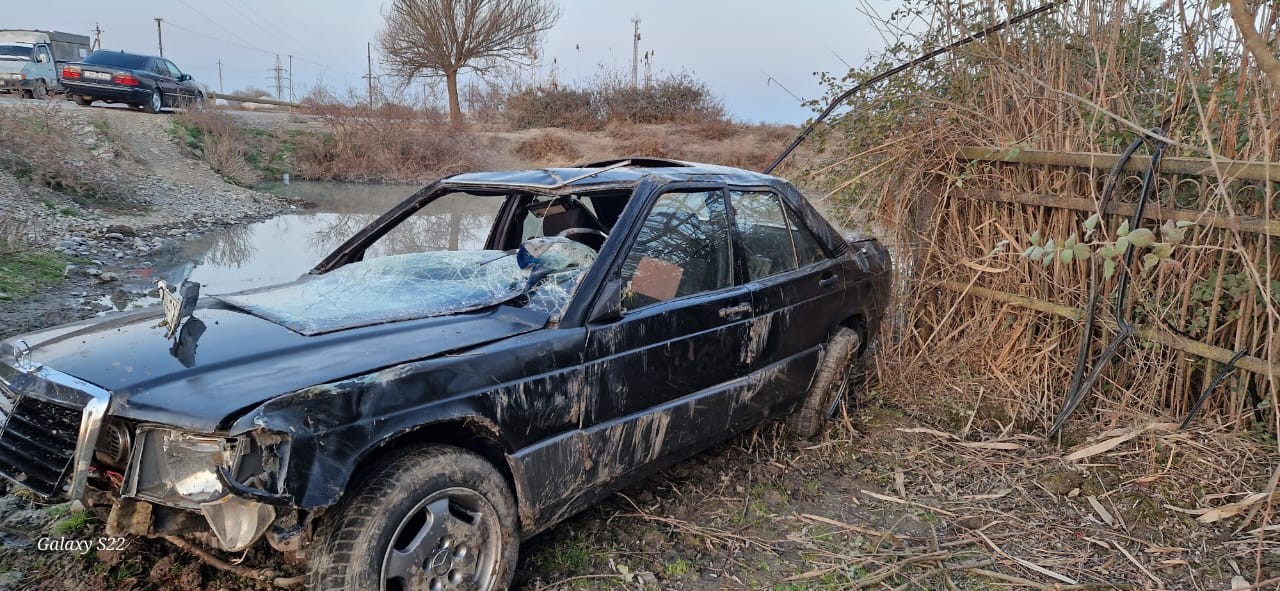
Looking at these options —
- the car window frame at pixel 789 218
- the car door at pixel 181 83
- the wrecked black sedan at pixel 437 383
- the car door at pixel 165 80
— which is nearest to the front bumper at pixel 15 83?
the car door at pixel 165 80

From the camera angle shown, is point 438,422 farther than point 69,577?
No

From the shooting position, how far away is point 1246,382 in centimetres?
399

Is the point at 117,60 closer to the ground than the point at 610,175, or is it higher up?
higher up

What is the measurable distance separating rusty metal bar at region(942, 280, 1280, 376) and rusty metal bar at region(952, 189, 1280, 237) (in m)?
0.58

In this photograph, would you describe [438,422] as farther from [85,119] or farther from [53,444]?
[85,119]

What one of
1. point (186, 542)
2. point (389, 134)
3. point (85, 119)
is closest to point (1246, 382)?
point (186, 542)

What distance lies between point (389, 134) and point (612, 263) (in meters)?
20.0

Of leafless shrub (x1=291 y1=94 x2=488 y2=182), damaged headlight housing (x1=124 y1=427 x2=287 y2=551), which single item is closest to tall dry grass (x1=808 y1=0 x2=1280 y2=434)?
damaged headlight housing (x1=124 y1=427 x2=287 y2=551)

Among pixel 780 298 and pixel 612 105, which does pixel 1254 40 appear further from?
pixel 612 105

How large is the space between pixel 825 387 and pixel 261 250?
946 cm

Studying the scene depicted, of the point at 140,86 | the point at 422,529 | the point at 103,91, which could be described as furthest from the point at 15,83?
the point at 422,529

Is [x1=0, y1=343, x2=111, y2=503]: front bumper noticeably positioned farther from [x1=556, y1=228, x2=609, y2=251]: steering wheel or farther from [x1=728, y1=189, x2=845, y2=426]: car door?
[x1=728, y1=189, x2=845, y2=426]: car door

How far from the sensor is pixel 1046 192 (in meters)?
4.57

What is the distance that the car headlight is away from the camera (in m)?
2.09
